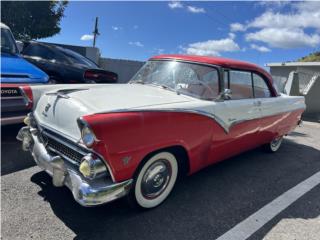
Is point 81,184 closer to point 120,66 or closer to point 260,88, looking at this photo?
point 260,88

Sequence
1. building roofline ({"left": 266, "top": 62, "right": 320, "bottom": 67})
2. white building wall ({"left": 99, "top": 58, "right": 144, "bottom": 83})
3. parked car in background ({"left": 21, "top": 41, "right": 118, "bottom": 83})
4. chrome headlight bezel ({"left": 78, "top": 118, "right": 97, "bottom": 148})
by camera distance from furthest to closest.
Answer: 1. white building wall ({"left": 99, "top": 58, "right": 144, "bottom": 83})
2. building roofline ({"left": 266, "top": 62, "right": 320, "bottom": 67})
3. parked car in background ({"left": 21, "top": 41, "right": 118, "bottom": 83})
4. chrome headlight bezel ({"left": 78, "top": 118, "right": 97, "bottom": 148})

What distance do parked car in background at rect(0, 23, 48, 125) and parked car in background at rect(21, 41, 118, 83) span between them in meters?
0.80

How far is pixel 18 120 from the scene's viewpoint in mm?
4512

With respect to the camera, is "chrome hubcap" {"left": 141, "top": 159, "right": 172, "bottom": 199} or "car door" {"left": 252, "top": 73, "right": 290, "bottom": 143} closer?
"chrome hubcap" {"left": 141, "top": 159, "right": 172, "bottom": 199}

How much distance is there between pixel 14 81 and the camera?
15.9 ft

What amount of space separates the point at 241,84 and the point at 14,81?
367cm

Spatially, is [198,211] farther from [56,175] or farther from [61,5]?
[61,5]

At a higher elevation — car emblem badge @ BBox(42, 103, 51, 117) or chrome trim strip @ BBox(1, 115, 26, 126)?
car emblem badge @ BBox(42, 103, 51, 117)

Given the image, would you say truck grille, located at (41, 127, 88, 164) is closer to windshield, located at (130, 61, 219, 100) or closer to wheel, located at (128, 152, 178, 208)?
wheel, located at (128, 152, 178, 208)

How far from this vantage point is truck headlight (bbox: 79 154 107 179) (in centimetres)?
248

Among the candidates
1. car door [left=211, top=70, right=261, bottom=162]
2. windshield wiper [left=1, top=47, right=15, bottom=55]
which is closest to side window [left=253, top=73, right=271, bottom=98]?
car door [left=211, top=70, right=261, bottom=162]

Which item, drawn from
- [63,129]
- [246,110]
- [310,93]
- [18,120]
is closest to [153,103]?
[63,129]

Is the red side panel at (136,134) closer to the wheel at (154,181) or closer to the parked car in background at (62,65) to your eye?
the wheel at (154,181)

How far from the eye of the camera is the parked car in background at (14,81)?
14.8ft
